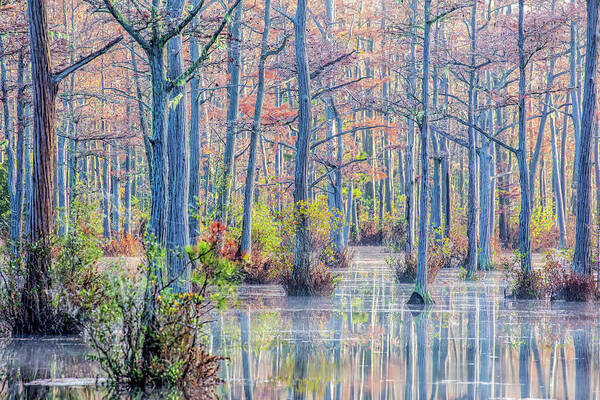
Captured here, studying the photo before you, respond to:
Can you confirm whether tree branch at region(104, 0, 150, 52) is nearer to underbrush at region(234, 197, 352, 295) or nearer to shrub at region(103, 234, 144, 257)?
underbrush at region(234, 197, 352, 295)

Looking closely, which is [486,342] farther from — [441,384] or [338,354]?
[441,384]

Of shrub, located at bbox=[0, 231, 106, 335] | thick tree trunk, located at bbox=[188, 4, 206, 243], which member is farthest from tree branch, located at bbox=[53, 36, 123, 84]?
A: thick tree trunk, located at bbox=[188, 4, 206, 243]

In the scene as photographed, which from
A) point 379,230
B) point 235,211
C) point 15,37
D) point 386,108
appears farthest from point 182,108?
point 379,230

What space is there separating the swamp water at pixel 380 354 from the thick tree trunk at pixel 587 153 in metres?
1.45

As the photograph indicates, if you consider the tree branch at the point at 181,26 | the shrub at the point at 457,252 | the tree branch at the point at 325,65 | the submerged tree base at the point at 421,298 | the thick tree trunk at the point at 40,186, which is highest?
the tree branch at the point at 325,65

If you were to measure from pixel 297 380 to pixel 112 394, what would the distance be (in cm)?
182

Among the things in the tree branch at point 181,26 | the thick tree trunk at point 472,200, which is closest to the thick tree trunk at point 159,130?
the tree branch at point 181,26

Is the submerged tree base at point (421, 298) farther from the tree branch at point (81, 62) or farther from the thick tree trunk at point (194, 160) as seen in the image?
the tree branch at point (81, 62)

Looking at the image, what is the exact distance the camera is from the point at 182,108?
13922 mm

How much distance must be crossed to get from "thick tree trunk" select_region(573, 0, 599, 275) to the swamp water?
1.45 metres

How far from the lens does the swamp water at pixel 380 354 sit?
293 inches

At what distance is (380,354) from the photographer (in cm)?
941

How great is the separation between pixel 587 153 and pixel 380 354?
8842 millimetres

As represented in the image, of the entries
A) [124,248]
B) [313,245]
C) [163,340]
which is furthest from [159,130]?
[124,248]
